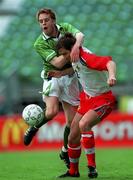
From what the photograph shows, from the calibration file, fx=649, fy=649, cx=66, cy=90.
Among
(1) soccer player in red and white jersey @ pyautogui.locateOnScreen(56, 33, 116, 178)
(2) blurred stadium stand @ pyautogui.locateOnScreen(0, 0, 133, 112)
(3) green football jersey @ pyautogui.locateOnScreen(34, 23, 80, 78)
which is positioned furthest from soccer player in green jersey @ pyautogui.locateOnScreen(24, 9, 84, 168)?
(2) blurred stadium stand @ pyautogui.locateOnScreen(0, 0, 133, 112)

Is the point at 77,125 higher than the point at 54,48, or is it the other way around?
the point at 54,48

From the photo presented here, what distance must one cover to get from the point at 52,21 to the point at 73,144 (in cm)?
162

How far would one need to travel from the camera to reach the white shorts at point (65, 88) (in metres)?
9.13

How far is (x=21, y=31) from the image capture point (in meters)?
25.0

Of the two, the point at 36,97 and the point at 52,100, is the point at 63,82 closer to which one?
the point at 52,100

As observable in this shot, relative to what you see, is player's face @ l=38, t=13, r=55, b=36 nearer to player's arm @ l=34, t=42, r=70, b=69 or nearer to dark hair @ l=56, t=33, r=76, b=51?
player's arm @ l=34, t=42, r=70, b=69

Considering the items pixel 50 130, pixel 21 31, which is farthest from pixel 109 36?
pixel 50 130

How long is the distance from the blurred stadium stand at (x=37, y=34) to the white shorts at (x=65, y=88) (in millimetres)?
11350

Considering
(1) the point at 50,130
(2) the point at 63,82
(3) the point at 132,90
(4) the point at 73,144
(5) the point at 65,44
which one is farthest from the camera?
(3) the point at 132,90

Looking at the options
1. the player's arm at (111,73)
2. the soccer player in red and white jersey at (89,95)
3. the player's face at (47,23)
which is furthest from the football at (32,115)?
the player's arm at (111,73)

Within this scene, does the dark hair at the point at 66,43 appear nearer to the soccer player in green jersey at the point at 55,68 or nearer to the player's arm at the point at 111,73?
the soccer player in green jersey at the point at 55,68

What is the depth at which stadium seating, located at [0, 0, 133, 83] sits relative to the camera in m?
22.6

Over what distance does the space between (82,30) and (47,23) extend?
16364 millimetres

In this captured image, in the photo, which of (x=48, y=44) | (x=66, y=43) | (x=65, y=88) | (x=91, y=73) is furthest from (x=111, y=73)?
(x=65, y=88)
